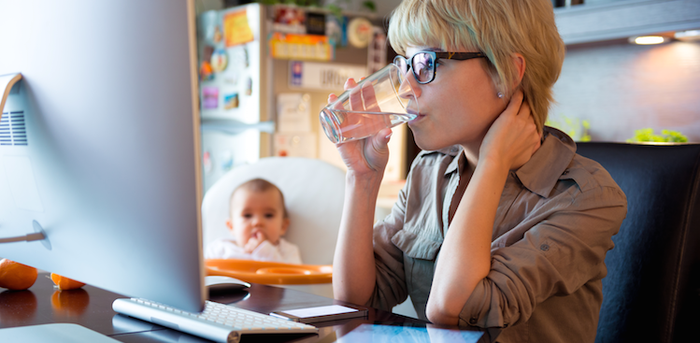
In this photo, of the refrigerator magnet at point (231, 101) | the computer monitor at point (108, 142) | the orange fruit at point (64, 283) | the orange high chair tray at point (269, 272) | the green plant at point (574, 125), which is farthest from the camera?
the refrigerator magnet at point (231, 101)

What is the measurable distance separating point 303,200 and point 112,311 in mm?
1124

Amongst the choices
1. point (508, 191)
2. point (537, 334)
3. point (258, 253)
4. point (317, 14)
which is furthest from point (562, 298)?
point (317, 14)

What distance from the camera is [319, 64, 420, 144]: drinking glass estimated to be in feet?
2.91

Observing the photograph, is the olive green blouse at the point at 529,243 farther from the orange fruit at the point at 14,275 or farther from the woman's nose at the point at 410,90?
the orange fruit at the point at 14,275

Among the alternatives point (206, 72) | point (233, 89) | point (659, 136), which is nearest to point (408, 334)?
point (659, 136)

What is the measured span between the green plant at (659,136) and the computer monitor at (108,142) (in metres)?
1.78

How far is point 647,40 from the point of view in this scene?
1.96m

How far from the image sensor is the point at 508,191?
0.94 meters

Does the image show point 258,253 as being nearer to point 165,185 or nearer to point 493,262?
point 493,262

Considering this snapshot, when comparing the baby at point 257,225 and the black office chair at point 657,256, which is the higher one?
the black office chair at point 657,256

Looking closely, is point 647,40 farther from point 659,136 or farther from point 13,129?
point 13,129

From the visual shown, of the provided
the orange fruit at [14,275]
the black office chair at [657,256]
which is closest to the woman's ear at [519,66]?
the black office chair at [657,256]

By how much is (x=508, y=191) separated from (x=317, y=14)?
2666 millimetres

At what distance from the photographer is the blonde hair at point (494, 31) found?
86 cm
